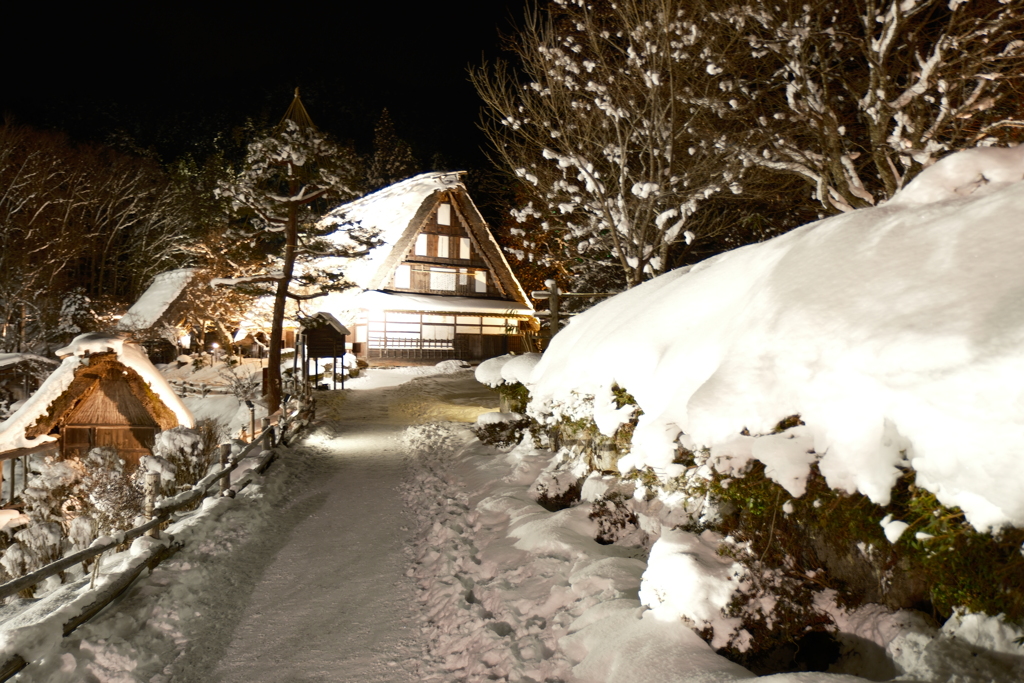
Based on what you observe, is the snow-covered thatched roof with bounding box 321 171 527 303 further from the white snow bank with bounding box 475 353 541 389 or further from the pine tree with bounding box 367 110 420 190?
the white snow bank with bounding box 475 353 541 389

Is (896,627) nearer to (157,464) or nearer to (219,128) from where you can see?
(157,464)

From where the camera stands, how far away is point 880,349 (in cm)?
264

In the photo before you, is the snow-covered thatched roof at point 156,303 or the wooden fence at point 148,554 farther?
the snow-covered thatched roof at point 156,303

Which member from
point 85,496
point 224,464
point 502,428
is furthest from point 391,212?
point 224,464

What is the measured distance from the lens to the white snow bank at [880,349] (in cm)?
228

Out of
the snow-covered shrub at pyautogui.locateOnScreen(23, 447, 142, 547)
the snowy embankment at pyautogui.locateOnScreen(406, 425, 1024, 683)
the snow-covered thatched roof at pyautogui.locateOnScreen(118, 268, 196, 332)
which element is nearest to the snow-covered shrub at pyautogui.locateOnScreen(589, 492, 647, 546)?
the snowy embankment at pyautogui.locateOnScreen(406, 425, 1024, 683)

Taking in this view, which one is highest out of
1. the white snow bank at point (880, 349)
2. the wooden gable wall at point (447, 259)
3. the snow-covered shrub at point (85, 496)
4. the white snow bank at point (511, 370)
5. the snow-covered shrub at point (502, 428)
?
the wooden gable wall at point (447, 259)

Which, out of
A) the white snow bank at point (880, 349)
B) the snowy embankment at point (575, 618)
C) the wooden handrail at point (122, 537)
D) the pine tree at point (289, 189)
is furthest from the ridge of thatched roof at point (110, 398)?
the white snow bank at point (880, 349)

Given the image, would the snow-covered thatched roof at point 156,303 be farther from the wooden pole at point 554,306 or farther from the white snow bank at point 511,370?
the wooden pole at point 554,306

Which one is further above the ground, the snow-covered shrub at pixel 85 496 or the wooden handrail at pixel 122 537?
the wooden handrail at pixel 122 537

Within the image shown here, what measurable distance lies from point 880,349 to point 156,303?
87.4ft

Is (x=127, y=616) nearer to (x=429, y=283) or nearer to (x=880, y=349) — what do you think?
(x=880, y=349)

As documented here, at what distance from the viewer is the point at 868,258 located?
328 cm

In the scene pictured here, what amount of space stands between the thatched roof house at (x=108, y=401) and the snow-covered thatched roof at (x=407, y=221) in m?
13.9
